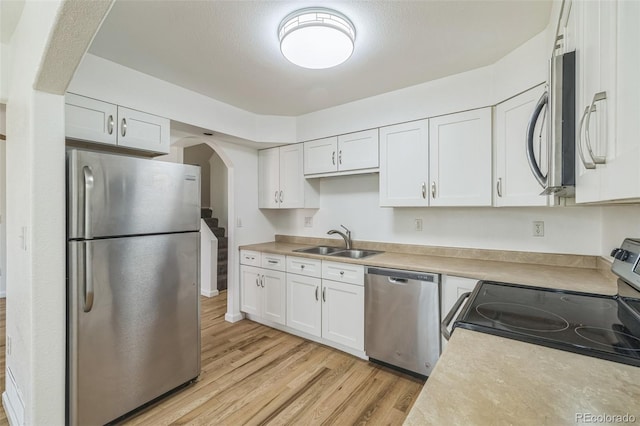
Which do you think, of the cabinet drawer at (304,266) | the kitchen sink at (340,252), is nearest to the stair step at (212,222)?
the kitchen sink at (340,252)

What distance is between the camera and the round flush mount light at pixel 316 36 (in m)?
1.52

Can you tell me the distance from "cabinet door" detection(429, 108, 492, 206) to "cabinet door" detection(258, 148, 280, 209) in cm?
177

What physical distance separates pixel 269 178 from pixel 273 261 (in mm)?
1047

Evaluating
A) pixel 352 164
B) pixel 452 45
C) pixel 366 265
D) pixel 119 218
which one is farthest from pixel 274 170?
pixel 452 45

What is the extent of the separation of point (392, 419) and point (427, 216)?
163 cm

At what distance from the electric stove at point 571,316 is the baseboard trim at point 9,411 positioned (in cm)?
248

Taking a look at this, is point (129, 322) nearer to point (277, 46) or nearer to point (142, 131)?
point (142, 131)

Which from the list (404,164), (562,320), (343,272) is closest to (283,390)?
(343,272)

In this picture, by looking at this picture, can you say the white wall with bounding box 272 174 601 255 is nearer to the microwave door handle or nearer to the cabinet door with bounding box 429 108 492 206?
the cabinet door with bounding box 429 108 492 206

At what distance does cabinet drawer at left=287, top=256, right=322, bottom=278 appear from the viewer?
270cm

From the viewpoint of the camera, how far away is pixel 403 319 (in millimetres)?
2207

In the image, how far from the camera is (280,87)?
2.51 meters

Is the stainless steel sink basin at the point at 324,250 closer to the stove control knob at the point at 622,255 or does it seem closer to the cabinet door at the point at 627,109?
the stove control knob at the point at 622,255

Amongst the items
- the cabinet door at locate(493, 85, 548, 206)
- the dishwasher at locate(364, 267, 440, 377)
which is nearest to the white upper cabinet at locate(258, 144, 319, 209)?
the dishwasher at locate(364, 267, 440, 377)
